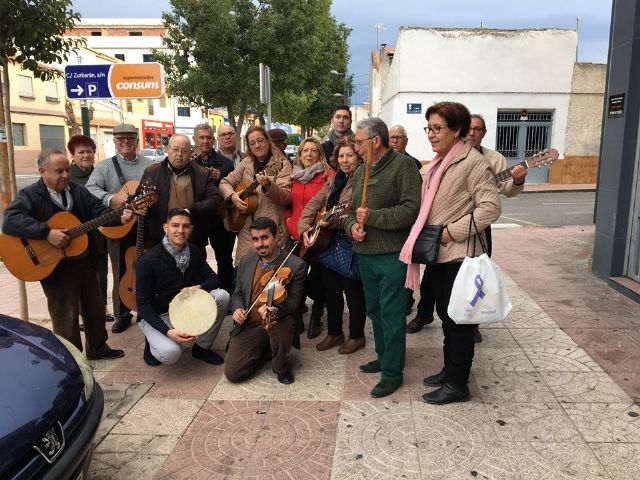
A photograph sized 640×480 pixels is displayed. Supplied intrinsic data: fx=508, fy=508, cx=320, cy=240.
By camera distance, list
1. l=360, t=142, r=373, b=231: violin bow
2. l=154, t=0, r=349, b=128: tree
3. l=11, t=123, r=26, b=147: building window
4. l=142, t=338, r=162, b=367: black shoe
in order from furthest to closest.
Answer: l=11, t=123, r=26, b=147: building window, l=154, t=0, r=349, b=128: tree, l=142, t=338, r=162, b=367: black shoe, l=360, t=142, r=373, b=231: violin bow


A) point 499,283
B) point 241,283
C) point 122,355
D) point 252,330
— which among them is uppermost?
point 499,283

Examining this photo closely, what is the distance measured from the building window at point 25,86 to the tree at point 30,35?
97.4 ft

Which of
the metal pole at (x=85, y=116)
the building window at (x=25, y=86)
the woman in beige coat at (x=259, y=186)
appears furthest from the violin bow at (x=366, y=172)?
the building window at (x=25, y=86)

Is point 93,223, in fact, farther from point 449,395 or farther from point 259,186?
point 449,395

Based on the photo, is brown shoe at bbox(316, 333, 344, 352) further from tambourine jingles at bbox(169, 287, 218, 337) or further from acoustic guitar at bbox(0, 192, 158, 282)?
acoustic guitar at bbox(0, 192, 158, 282)

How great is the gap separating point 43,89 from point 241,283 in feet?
114

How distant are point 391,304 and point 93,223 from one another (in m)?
2.37

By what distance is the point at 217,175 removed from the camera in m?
5.07

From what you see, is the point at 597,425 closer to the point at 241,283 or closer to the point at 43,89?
the point at 241,283

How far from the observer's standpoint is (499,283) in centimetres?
305

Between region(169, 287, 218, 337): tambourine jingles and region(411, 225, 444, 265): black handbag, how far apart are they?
5.41 ft

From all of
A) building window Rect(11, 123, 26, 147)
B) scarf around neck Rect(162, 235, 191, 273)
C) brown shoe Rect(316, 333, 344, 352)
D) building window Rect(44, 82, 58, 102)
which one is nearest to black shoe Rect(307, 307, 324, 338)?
brown shoe Rect(316, 333, 344, 352)

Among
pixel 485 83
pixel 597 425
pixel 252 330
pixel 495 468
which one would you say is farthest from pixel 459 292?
pixel 485 83

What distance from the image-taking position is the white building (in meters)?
19.1
